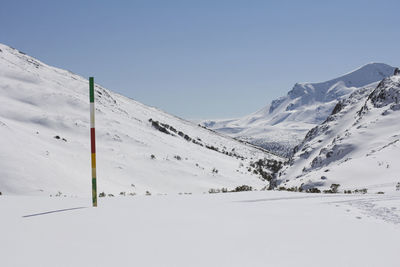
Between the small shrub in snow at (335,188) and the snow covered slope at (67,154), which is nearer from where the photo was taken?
the small shrub in snow at (335,188)

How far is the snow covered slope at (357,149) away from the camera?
18688 millimetres

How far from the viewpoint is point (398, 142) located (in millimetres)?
22594

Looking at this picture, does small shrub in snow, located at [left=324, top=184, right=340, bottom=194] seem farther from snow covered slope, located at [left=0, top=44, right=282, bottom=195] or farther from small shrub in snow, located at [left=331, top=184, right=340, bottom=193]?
snow covered slope, located at [left=0, top=44, right=282, bottom=195]

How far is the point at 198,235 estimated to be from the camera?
18.7 ft

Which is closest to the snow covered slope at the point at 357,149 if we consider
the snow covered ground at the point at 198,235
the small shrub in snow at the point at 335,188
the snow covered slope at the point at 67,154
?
the small shrub in snow at the point at 335,188

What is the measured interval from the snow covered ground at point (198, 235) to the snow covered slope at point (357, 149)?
27.3ft

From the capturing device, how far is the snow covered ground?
14.8ft

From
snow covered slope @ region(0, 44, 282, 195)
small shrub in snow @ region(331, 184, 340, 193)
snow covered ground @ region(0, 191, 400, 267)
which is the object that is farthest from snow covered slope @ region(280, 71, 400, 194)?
snow covered slope @ region(0, 44, 282, 195)

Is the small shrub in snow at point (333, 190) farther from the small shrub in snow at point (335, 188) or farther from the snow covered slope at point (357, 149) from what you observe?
the snow covered slope at point (357, 149)

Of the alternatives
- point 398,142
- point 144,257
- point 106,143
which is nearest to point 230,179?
point 106,143

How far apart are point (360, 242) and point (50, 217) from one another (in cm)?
581

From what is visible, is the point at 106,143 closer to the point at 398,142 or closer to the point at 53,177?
the point at 53,177

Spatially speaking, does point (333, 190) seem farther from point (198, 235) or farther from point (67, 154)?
point (67, 154)

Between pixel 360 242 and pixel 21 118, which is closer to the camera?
pixel 360 242
